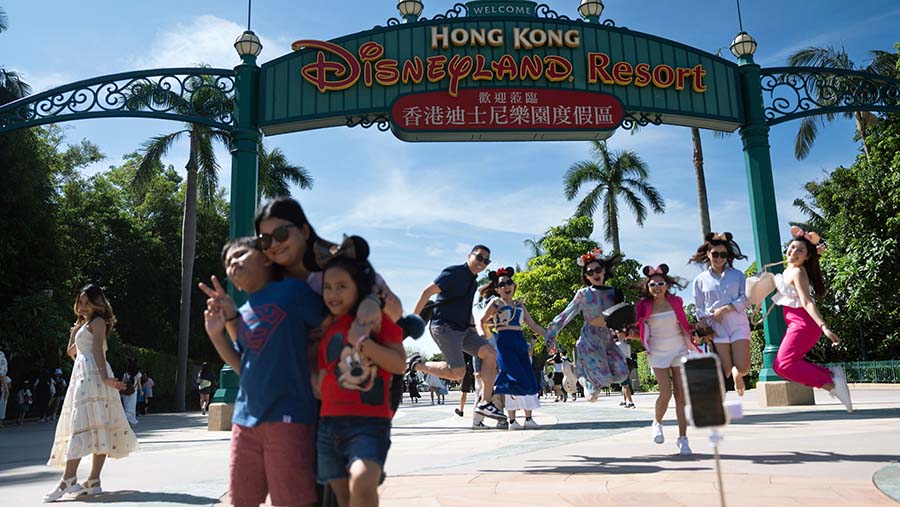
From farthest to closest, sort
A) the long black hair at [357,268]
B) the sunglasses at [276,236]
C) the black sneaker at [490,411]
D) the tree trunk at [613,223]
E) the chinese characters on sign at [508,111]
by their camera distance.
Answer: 1. the tree trunk at [613,223]
2. the chinese characters on sign at [508,111]
3. the black sneaker at [490,411]
4. the sunglasses at [276,236]
5. the long black hair at [357,268]

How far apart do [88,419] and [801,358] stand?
5.94 m

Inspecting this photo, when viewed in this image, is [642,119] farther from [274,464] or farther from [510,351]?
[274,464]

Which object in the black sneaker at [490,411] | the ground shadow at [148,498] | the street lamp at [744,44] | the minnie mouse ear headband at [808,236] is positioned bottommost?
the ground shadow at [148,498]

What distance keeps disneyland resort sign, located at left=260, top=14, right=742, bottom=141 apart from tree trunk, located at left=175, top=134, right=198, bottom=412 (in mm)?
15940

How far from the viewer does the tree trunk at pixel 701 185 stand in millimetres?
24734

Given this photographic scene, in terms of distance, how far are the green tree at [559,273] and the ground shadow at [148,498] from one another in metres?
31.1

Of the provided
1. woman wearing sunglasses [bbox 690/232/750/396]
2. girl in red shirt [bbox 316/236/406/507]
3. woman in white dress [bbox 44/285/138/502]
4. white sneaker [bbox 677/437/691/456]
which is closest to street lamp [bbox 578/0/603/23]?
woman wearing sunglasses [bbox 690/232/750/396]

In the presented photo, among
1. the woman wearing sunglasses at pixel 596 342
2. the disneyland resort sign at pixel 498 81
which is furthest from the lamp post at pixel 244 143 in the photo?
the woman wearing sunglasses at pixel 596 342

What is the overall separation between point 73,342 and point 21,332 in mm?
17029

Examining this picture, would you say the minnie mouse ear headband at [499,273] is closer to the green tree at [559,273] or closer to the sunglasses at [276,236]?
the sunglasses at [276,236]

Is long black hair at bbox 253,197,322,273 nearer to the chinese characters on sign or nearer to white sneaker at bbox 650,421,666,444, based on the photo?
white sneaker at bbox 650,421,666,444

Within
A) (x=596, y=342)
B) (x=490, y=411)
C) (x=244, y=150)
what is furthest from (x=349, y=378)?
(x=244, y=150)

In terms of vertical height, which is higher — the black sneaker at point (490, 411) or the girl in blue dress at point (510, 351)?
the girl in blue dress at point (510, 351)

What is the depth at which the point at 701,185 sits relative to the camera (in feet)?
83.7
